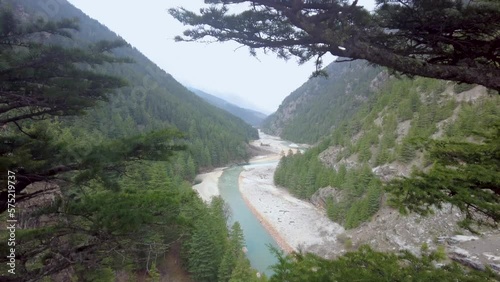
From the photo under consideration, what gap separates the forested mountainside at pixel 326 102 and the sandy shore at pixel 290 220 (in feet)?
170

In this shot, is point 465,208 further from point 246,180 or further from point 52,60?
point 246,180

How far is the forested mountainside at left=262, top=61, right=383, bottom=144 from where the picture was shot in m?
104

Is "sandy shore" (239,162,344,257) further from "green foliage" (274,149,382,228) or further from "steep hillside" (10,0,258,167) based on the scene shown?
"steep hillside" (10,0,258,167)

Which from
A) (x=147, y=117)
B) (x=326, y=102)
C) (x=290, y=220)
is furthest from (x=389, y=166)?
(x=326, y=102)

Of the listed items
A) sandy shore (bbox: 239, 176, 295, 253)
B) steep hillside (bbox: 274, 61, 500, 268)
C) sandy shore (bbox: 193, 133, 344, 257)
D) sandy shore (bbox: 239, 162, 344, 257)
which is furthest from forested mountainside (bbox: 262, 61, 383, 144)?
sandy shore (bbox: 239, 176, 295, 253)

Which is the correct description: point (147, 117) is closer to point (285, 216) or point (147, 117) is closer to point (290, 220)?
point (285, 216)

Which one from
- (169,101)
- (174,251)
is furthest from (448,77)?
(169,101)

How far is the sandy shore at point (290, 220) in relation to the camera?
2826 centimetres

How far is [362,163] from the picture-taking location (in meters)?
38.6

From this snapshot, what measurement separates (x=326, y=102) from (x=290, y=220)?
106241mm

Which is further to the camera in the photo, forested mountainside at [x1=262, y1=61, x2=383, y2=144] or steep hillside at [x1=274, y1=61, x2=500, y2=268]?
forested mountainside at [x1=262, y1=61, x2=383, y2=144]

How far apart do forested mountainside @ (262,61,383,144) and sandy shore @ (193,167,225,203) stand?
1998 inches

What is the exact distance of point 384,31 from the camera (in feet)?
14.0

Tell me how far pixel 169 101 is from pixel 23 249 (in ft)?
315
